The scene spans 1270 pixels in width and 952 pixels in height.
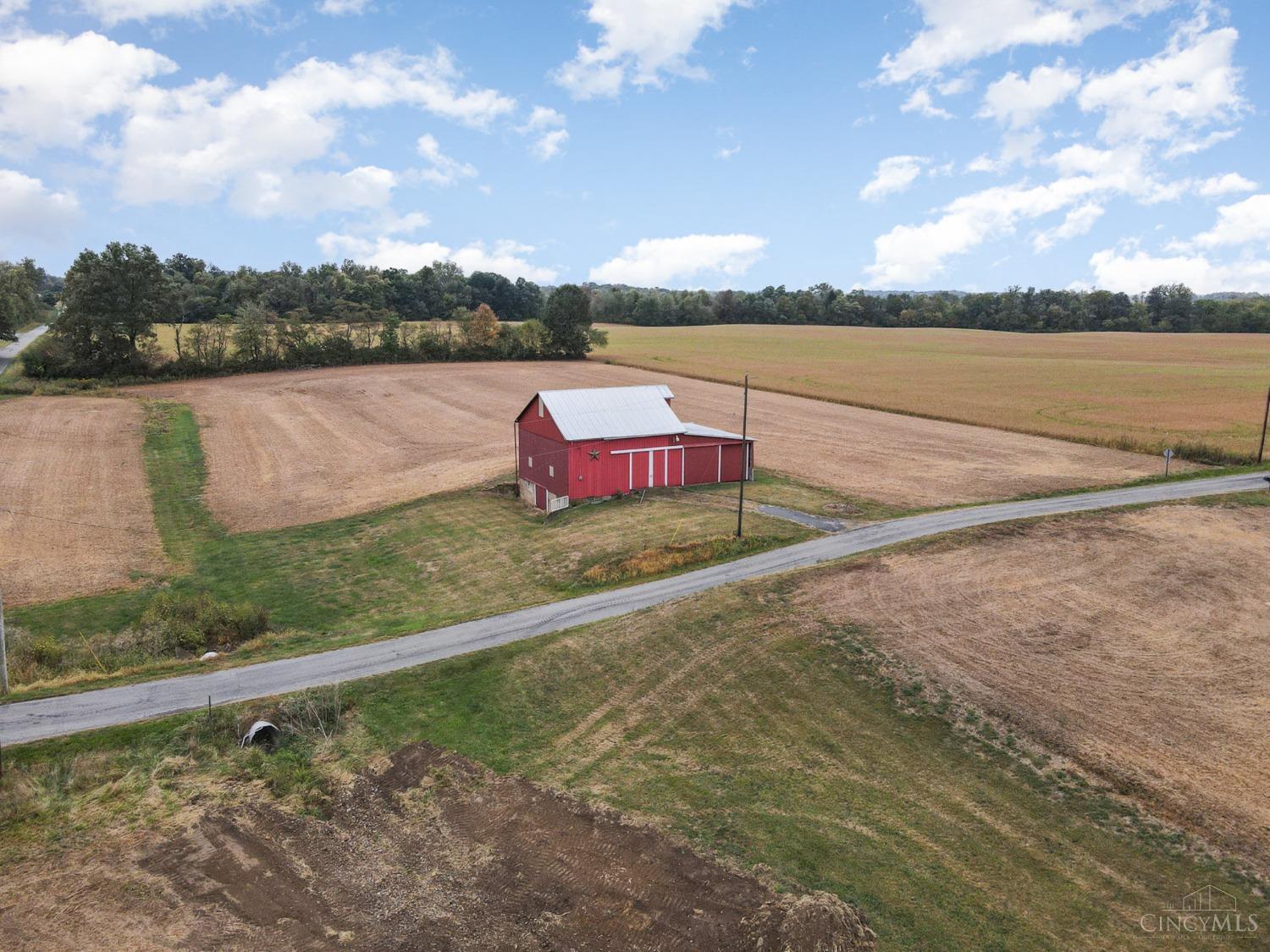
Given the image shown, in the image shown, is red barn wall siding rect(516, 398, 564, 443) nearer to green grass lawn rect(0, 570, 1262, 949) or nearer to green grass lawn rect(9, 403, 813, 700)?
green grass lawn rect(9, 403, 813, 700)

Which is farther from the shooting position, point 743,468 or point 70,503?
point 70,503

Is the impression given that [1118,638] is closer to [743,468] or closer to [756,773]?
[756,773]

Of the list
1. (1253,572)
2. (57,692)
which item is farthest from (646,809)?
(1253,572)

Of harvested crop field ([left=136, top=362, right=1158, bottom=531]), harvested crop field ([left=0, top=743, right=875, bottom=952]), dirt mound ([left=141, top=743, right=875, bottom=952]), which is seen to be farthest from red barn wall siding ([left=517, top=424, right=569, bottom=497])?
harvested crop field ([left=0, top=743, right=875, bottom=952])

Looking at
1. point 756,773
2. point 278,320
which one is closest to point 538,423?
point 756,773

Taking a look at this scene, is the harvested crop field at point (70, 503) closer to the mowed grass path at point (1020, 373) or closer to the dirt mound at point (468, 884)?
the dirt mound at point (468, 884)
